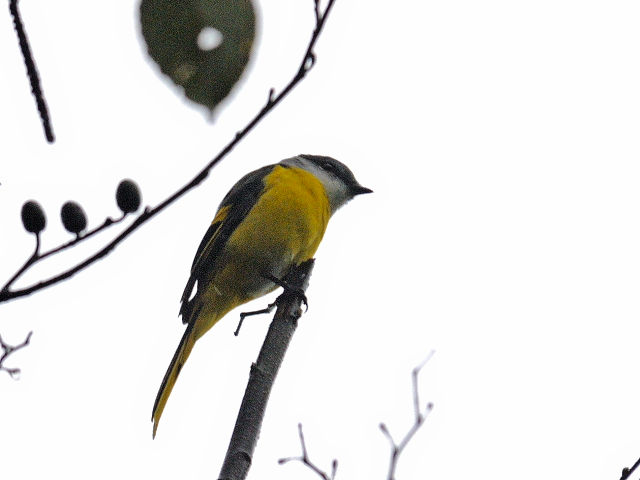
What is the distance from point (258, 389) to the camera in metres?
2.56

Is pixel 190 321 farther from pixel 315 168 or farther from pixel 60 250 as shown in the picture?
pixel 60 250

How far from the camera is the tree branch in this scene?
221 cm

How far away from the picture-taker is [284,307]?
Result: 3.18 metres

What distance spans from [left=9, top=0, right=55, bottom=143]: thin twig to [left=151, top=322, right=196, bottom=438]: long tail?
3.07m

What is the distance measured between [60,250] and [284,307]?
181 centimetres

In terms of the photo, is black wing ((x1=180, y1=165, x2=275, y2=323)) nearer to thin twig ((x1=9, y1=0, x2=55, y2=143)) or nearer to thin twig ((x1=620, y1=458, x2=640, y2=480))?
thin twig ((x1=620, y1=458, x2=640, y2=480))

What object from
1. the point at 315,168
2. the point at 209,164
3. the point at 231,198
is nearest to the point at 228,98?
the point at 209,164

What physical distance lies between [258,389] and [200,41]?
1.72m

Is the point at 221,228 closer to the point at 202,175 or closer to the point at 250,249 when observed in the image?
the point at 250,249

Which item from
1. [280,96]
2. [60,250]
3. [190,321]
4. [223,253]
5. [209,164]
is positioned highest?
[280,96]

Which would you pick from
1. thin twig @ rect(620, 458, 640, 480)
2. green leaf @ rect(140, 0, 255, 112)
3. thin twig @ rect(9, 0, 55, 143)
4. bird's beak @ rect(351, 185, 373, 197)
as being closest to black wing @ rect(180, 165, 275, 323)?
bird's beak @ rect(351, 185, 373, 197)

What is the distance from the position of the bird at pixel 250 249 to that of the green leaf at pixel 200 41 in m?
3.91

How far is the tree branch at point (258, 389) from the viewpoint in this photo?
7.26 ft

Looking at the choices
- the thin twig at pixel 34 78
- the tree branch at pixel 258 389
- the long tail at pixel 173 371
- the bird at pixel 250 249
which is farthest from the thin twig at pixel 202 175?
the bird at pixel 250 249
